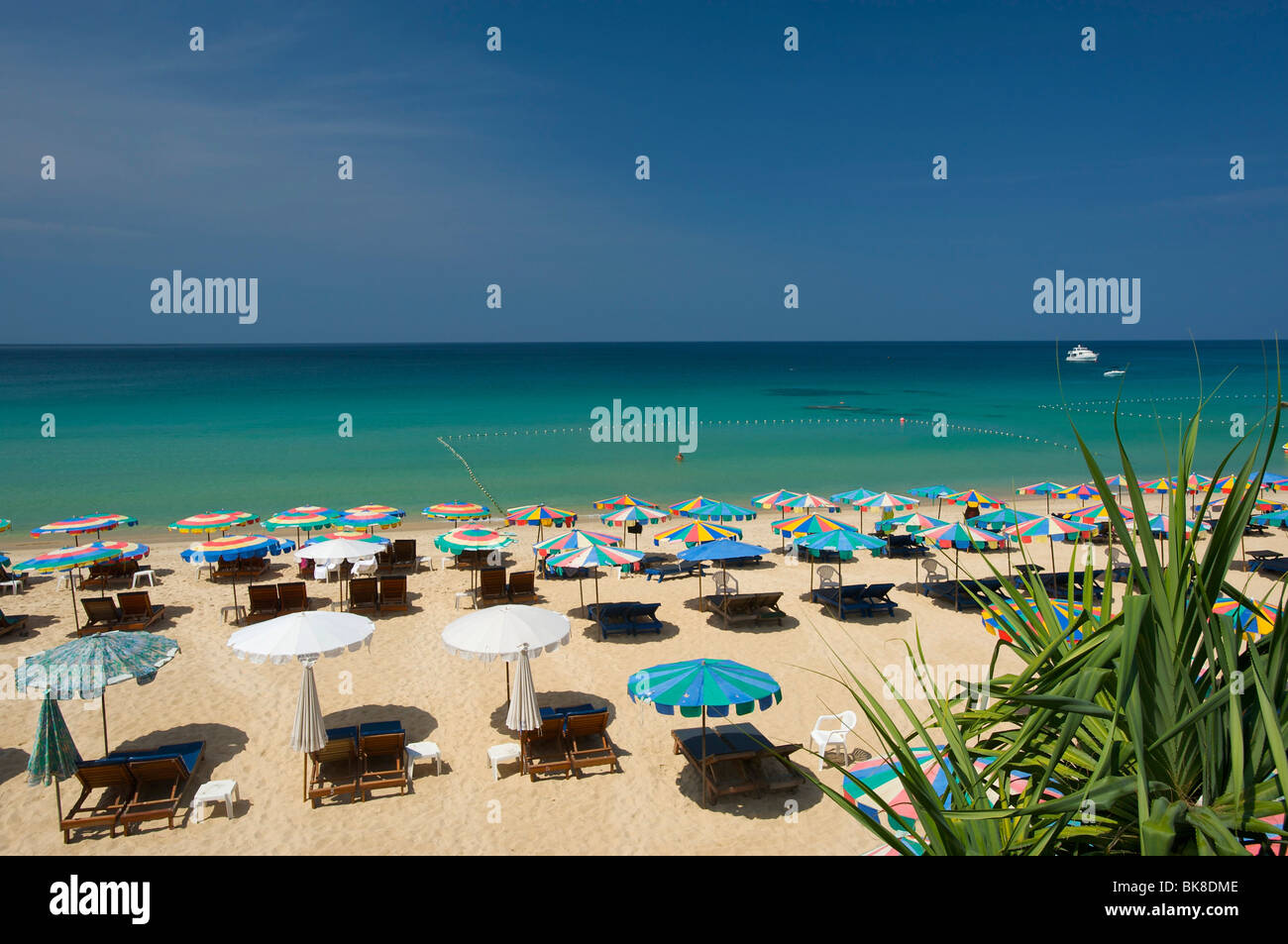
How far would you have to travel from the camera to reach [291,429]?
48594mm

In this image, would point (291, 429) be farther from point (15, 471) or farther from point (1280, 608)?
point (1280, 608)

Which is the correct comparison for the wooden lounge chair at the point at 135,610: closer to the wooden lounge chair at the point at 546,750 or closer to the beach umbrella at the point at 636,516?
the wooden lounge chair at the point at 546,750

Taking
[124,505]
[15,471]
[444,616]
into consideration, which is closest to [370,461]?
[124,505]

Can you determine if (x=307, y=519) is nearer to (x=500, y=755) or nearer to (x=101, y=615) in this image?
(x=101, y=615)

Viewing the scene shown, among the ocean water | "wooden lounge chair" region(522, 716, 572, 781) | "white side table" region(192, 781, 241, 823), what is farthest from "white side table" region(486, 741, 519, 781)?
the ocean water

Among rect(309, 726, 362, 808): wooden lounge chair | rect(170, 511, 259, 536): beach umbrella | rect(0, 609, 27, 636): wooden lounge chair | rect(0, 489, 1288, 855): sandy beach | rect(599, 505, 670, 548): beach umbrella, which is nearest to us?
rect(0, 489, 1288, 855): sandy beach

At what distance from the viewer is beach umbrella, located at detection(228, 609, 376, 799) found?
26.7 ft

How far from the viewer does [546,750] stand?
29.6ft

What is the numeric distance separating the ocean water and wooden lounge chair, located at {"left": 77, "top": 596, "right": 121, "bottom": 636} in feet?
42.0

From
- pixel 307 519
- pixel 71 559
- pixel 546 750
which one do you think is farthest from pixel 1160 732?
pixel 307 519

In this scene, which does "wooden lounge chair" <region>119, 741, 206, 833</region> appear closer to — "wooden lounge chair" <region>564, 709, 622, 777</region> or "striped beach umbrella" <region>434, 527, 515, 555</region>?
"wooden lounge chair" <region>564, 709, 622, 777</region>

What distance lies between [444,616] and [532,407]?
51277 millimetres

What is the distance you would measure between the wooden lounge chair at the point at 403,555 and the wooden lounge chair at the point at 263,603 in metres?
3.81
